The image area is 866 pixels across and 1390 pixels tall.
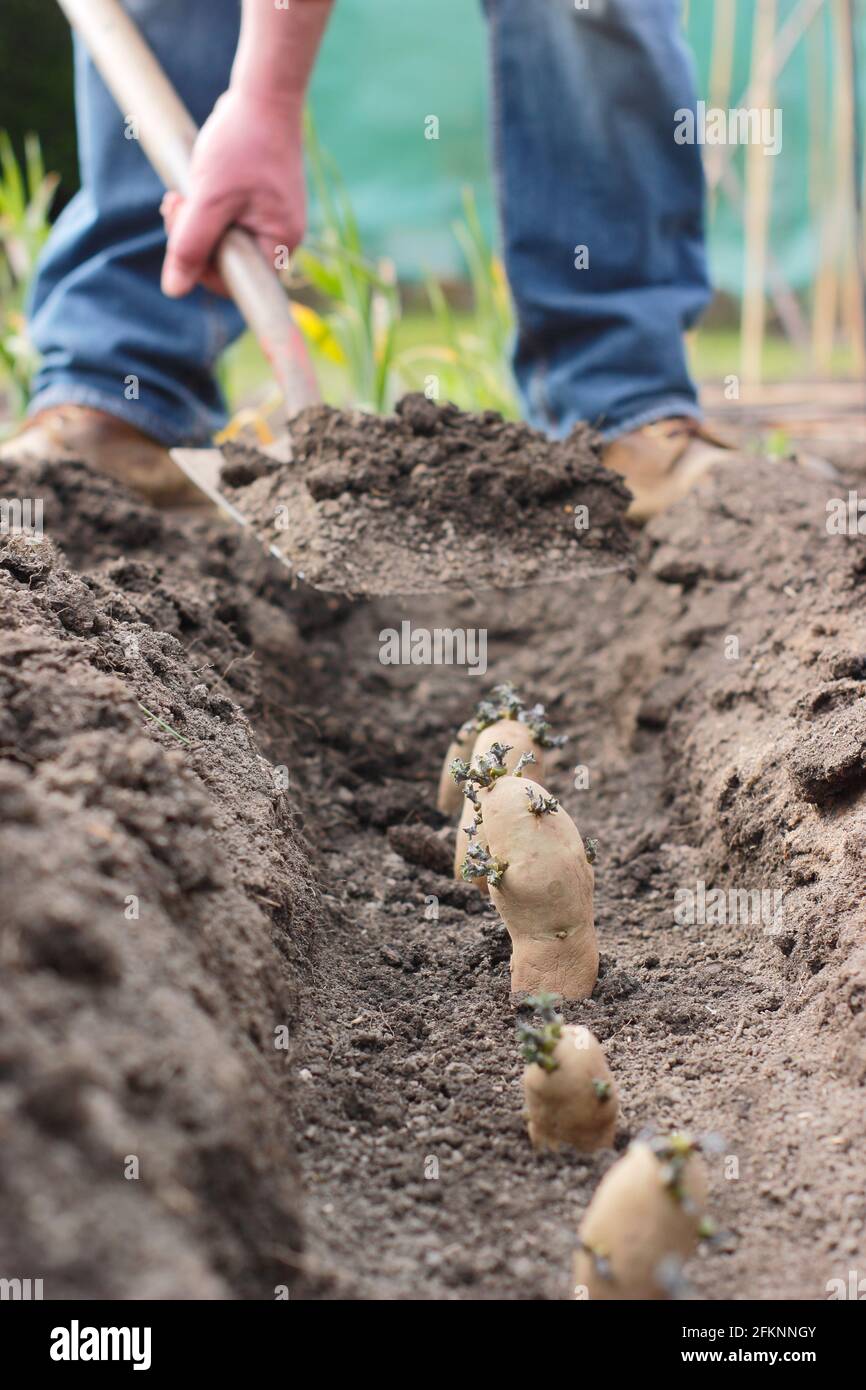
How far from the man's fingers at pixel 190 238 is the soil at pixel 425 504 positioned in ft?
1.40

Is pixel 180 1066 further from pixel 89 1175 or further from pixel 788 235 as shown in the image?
pixel 788 235

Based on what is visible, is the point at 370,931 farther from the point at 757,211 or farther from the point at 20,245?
the point at 757,211

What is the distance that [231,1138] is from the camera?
90 cm

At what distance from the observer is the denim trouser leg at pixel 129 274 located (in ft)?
9.06

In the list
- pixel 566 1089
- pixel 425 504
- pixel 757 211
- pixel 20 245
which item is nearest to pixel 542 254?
pixel 425 504

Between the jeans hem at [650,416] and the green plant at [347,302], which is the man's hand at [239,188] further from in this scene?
the jeans hem at [650,416]

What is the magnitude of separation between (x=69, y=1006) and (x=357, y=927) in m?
0.80

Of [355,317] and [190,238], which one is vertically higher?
[355,317]

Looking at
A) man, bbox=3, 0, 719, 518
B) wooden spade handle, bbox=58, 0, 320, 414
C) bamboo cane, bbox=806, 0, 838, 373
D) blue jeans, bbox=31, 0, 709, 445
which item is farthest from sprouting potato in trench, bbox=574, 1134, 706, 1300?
bamboo cane, bbox=806, 0, 838, 373

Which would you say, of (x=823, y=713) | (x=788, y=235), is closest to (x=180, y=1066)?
(x=823, y=713)

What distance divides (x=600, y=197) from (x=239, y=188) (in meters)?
0.93

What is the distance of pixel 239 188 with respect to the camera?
231cm

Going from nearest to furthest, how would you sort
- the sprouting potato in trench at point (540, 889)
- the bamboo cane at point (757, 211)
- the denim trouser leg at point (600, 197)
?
the sprouting potato in trench at point (540, 889), the denim trouser leg at point (600, 197), the bamboo cane at point (757, 211)

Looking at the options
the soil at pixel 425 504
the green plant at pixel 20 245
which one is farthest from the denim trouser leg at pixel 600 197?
the green plant at pixel 20 245
